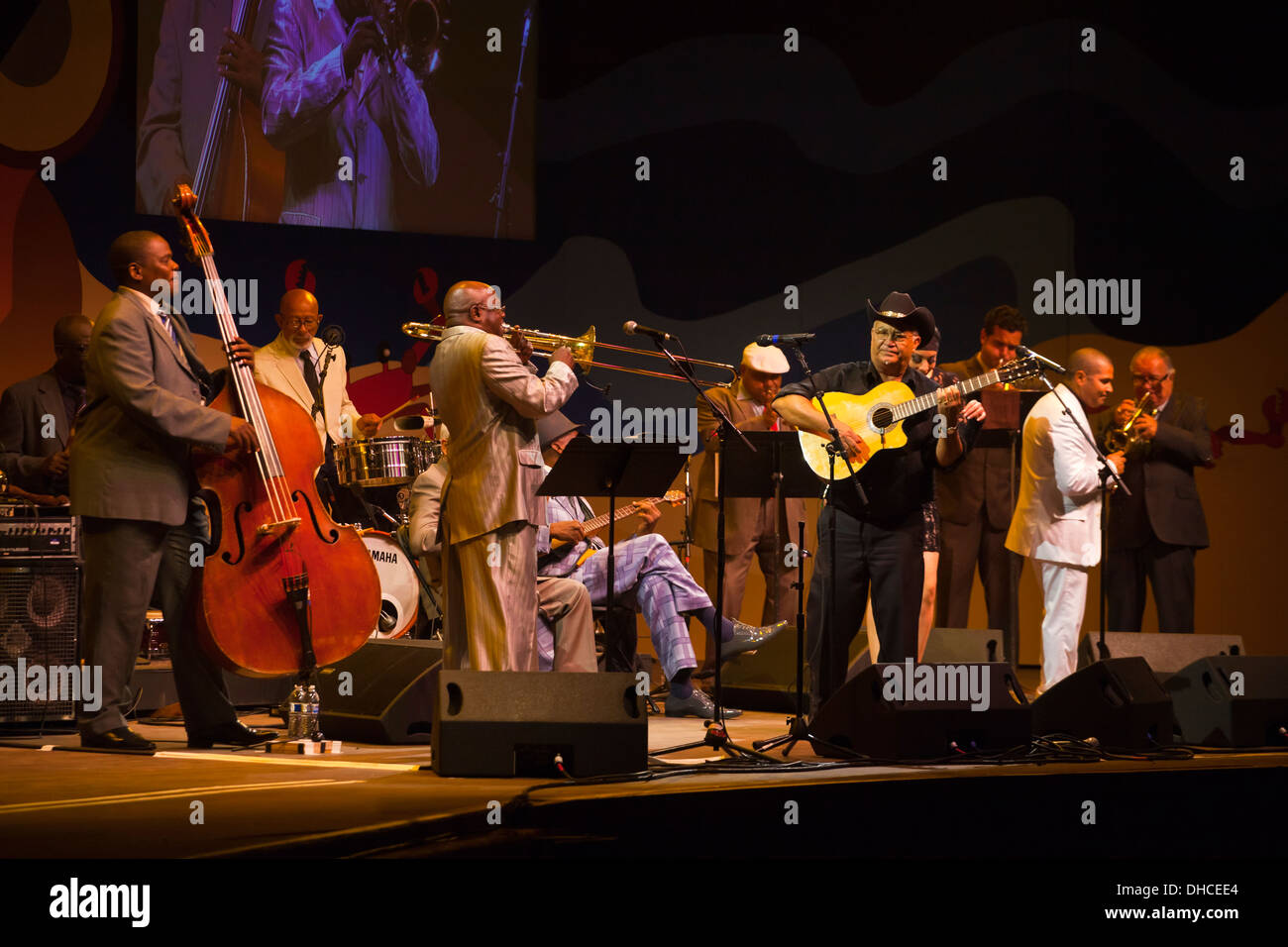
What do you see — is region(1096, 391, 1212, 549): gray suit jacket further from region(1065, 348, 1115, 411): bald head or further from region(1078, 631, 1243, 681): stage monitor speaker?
region(1078, 631, 1243, 681): stage monitor speaker

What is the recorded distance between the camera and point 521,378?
4.77 metres

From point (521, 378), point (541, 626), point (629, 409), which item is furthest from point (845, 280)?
point (521, 378)

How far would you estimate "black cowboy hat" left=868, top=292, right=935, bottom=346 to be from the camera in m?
5.34

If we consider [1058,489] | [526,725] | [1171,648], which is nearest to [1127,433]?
[1058,489]

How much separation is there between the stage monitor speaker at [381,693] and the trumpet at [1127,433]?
11.8 feet

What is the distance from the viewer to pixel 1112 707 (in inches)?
192

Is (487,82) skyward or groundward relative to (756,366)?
skyward

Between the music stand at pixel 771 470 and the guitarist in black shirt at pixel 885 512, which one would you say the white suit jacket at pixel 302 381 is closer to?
the music stand at pixel 771 470

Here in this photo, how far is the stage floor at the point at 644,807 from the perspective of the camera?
11.3 ft

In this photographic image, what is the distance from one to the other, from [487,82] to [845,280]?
2819 mm

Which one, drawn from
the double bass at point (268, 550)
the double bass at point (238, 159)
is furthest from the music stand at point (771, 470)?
the double bass at point (238, 159)

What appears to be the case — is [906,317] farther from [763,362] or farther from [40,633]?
[40,633]

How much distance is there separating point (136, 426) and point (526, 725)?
1810 mm
